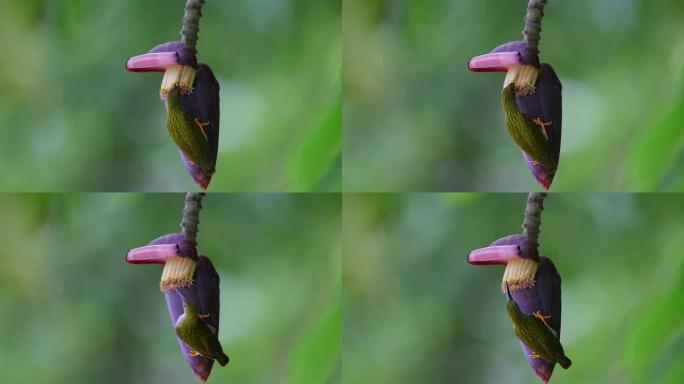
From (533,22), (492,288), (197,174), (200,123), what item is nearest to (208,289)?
(197,174)

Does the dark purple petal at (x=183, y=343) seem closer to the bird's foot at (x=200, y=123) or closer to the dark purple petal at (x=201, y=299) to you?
the dark purple petal at (x=201, y=299)

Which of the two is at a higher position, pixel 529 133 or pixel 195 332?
pixel 529 133

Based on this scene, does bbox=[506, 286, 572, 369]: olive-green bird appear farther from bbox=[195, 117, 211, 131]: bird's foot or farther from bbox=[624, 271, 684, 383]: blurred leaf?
bbox=[195, 117, 211, 131]: bird's foot

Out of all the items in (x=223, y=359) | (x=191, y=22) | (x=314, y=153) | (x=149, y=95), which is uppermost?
(x=191, y=22)

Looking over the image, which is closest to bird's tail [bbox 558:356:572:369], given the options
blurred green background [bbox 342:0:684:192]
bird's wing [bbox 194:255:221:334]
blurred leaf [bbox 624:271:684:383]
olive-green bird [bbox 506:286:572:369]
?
olive-green bird [bbox 506:286:572:369]

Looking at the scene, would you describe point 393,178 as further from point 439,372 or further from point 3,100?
point 3,100

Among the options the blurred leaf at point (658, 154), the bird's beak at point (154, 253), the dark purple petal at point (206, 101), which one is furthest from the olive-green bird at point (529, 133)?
the bird's beak at point (154, 253)

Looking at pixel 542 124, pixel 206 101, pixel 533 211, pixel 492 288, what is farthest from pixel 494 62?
pixel 206 101

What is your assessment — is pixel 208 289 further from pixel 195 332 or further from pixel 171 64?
pixel 171 64
